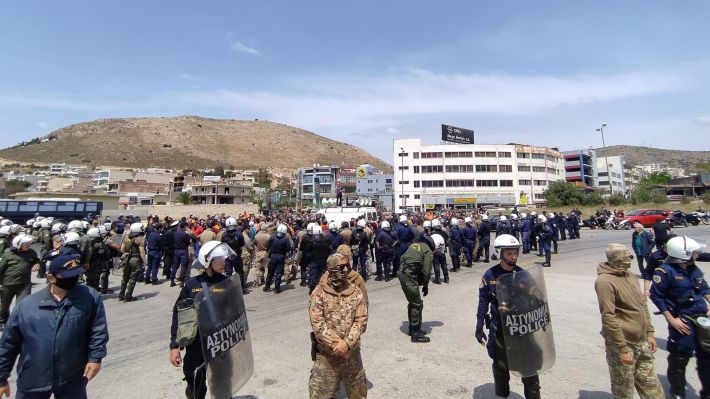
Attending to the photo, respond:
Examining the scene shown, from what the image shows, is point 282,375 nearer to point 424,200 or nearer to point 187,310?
point 187,310

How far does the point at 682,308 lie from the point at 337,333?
3669mm

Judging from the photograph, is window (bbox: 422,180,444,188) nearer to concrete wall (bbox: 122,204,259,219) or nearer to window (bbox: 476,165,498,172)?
window (bbox: 476,165,498,172)

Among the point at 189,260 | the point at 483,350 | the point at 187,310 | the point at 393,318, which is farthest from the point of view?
the point at 189,260

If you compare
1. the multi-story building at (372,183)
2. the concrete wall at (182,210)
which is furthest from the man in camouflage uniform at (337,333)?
the multi-story building at (372,183)

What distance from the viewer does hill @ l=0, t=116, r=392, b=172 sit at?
404 feet

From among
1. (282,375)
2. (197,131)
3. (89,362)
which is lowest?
(282,375)

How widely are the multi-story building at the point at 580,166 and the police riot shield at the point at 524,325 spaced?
313ft

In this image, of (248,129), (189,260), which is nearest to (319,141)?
(248,129)

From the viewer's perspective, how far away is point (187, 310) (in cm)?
330

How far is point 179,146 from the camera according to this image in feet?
→ 476

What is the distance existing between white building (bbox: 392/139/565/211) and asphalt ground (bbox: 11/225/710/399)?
2465 inches

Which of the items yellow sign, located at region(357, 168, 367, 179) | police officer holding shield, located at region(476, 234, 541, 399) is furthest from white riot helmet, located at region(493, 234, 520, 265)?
yellow sign, located at region(357, 168, 367, 179)

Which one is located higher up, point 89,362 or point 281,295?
point 89,362

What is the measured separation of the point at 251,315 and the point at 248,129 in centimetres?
19432
